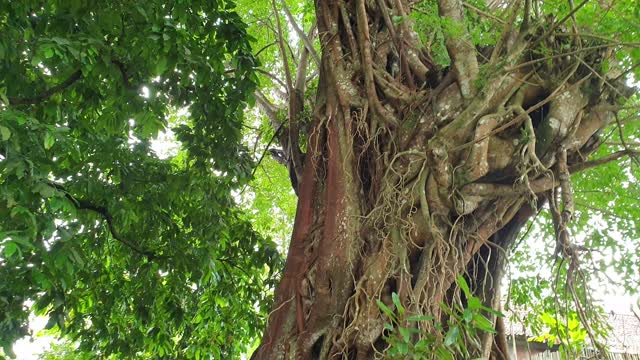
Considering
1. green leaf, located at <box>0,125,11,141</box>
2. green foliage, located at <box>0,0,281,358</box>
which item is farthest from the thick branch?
green leaf, located at <box>0,125,11,141</box>

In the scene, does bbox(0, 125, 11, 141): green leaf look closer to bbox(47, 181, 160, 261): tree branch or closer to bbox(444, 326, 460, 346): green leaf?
bbox(47, 181, 160, 261): tree branch

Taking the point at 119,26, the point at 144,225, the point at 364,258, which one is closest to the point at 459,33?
the point at 364,258

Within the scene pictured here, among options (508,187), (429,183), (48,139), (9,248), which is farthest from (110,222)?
(508,187)

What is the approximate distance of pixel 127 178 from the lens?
3.41 meters

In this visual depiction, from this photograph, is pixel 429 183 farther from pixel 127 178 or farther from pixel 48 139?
pixel 127 178

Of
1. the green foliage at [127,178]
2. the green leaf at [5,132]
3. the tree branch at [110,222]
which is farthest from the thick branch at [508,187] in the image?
the tree branch at [110,222]

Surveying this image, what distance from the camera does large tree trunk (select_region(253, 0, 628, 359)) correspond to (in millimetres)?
2578

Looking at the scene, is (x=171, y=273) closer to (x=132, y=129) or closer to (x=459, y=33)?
(x=132, y=129)

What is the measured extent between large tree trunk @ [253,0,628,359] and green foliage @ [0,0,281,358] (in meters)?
0.73

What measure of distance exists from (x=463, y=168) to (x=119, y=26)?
6.25 feet

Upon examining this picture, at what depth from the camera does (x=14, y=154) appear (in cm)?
206

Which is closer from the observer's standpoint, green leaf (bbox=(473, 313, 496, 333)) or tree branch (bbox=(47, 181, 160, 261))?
green leaf (bbox=(473, 313, 496, 333))

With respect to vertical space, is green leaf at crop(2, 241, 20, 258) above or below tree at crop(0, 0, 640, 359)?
below

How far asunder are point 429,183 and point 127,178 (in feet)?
6.12
